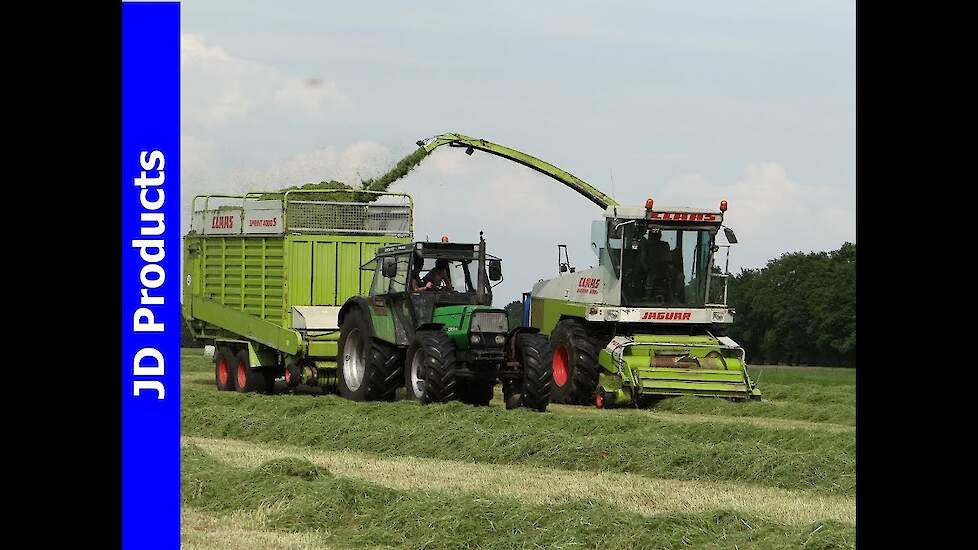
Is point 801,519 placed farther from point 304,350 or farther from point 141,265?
point 304,350

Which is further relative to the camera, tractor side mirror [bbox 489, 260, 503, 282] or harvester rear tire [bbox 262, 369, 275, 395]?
harvester rear tire [bbox 262, 369, 275, 395]

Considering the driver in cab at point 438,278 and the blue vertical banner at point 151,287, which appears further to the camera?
the driver in cab at point 438,278

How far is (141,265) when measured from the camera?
5.30 metres

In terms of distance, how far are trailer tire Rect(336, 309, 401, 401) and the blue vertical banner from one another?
11519mm

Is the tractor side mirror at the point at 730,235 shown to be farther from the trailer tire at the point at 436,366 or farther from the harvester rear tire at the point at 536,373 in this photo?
the trailer tire at the point at 436,366

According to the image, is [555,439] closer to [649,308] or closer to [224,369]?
[649,308]

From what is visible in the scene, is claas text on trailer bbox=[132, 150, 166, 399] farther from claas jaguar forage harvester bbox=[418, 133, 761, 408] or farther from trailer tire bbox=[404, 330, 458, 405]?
claas jaguar forage harvester bbox=[418, 133, 761, 408]

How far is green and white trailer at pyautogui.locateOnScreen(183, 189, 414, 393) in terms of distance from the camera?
19000mm

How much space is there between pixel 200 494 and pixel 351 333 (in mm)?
8248

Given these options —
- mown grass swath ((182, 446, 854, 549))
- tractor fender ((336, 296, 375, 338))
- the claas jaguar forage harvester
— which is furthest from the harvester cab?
mown grass swath ((182, 446, 854, 549))

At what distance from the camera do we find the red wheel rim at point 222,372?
837 inches

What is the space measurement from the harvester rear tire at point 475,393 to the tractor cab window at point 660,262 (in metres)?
2.57

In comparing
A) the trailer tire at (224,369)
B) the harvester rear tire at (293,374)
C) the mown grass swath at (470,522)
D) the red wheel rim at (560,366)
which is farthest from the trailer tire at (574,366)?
the mown grass swath at (470,522)

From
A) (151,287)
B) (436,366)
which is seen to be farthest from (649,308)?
(151,287)
